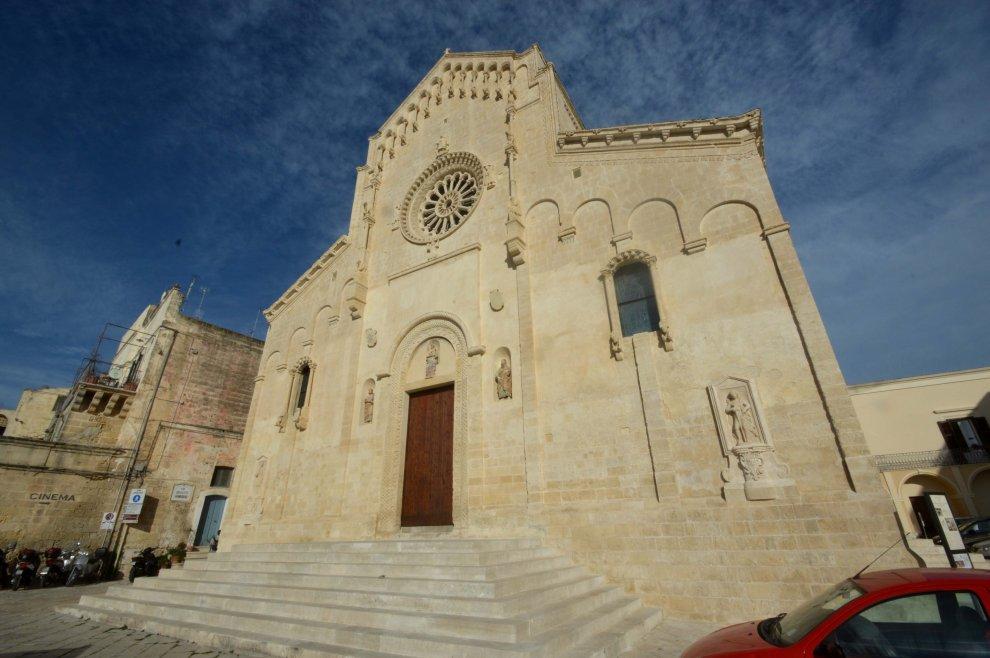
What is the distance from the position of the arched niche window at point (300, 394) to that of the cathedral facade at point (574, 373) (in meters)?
0.07

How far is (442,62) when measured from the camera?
16.4 m

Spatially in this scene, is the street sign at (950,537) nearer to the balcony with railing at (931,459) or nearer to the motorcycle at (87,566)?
the motorcycle at (87,566)

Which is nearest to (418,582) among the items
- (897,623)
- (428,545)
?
(428,545)

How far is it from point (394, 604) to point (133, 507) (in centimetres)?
1640

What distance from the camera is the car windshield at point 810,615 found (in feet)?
10.8

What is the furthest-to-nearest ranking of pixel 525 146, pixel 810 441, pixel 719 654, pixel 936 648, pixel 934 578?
pixel 525 146, pixel 810 441, pixel 719 654, pixel 934 578, pixel 936 648

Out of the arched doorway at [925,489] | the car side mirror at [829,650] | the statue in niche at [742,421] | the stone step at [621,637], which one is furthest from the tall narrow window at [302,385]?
the arched doorway at [925,489]

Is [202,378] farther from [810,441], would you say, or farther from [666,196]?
[810,441]

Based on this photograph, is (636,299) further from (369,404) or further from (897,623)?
(369,404)

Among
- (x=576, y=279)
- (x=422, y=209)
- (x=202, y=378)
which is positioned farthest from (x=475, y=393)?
(x=202, y=378)

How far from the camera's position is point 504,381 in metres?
10.4

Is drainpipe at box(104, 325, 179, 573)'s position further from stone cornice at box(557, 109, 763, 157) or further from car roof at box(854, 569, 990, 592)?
car roof at box(854, 569, 990, 592)

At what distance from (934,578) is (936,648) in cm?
51

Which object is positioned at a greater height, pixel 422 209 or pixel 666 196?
pixel 422 209
